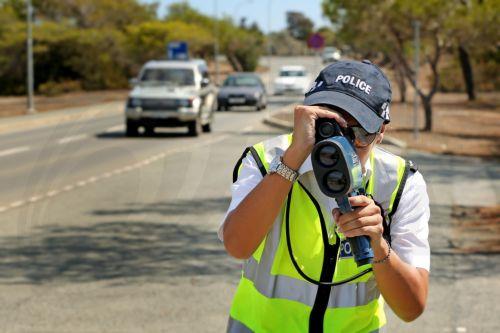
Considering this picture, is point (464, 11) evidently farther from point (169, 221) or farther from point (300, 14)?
point (300, 14)

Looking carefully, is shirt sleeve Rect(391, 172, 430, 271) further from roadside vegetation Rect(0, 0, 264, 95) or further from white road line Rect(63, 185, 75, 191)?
roadside vegetation Rect(0, 0, 264, 95)

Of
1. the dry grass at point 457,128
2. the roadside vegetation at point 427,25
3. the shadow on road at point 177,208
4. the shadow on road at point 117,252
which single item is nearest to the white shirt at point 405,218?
the shadow on road at point 117,252

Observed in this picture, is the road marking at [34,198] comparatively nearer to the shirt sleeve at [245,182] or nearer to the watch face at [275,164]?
the shirt sleeve at [245,182]

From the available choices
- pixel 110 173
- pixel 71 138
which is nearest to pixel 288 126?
pixel 71 138

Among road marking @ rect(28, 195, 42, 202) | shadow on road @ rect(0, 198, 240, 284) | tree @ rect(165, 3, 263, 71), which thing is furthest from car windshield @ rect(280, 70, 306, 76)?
shadow on road @ rect(0, 198, 240, 284)

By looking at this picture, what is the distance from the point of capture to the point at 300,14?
521 ft

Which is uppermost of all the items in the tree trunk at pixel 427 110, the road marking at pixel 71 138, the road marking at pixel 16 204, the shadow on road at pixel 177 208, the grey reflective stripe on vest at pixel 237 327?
the grey reflective stripe on vest at pixel 237 327

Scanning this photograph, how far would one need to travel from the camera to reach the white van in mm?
27594

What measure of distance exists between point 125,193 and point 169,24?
7056cm

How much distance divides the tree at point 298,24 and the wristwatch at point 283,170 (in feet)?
504

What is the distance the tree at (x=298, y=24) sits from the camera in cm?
15600

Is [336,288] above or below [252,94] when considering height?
above

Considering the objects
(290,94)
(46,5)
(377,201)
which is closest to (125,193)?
(377,201)

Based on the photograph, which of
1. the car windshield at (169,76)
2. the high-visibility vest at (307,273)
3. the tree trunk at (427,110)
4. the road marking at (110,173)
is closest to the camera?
the high-visibility vest at (307,273)
